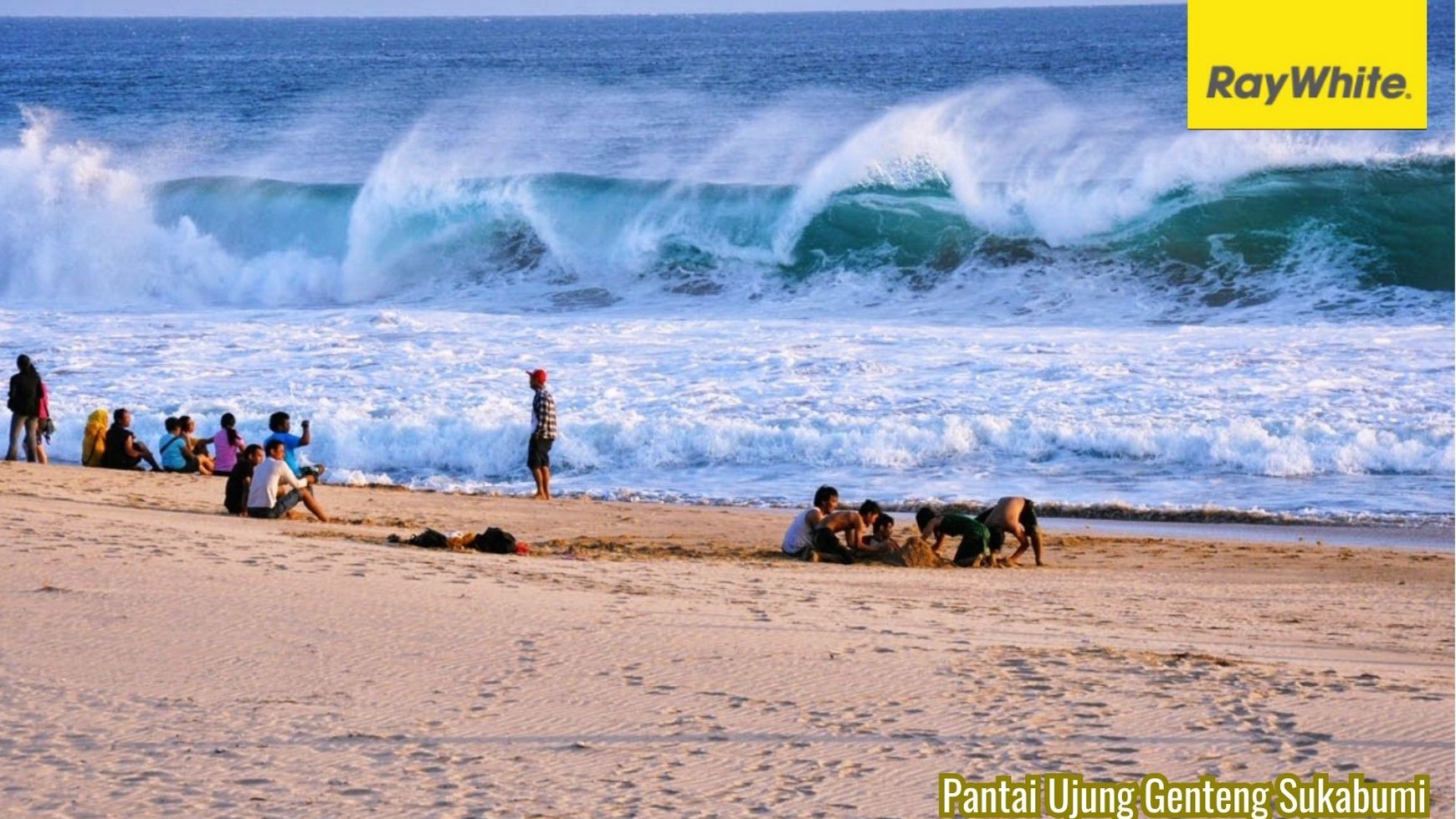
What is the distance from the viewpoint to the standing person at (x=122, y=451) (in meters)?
13.5

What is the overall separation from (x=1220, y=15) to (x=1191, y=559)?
3.28m

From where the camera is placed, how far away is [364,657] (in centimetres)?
661

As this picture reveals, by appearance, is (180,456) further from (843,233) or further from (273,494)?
(843,233)

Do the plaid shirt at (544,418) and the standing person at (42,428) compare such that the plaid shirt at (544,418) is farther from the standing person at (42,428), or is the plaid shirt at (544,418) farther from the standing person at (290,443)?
the standing person at (42,428)

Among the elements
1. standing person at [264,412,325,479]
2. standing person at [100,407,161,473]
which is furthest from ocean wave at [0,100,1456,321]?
standing person at [264,412,325,479]

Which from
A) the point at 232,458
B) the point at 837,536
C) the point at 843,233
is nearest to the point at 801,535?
the point at 837,536

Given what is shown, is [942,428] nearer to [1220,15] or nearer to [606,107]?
[1220,15]

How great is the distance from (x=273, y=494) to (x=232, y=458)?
2361 millimetres

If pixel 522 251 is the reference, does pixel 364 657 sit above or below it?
below

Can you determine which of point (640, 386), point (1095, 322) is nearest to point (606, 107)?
point (1095, 322)

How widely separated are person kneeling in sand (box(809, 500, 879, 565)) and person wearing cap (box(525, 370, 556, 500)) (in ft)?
10.8

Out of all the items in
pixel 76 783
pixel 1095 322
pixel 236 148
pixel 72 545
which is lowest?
pixel 76 783

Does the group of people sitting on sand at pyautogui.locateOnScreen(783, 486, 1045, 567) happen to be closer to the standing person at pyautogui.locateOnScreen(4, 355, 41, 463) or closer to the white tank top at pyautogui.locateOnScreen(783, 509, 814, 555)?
the white tank top at pyautogui.locateOnScreen(783, 509, 814, 555)

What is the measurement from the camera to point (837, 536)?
402 inches
